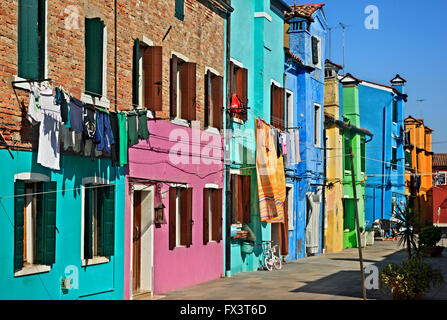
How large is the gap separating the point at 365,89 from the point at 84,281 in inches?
1439

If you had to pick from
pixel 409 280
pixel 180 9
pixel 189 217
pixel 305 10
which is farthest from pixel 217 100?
pixel 305 10

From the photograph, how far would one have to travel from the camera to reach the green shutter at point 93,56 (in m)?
13.7

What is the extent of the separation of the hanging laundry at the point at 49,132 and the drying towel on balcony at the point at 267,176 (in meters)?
11.2

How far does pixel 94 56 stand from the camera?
13.9 meters

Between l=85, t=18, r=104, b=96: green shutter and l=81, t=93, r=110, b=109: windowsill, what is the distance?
0.29 ft

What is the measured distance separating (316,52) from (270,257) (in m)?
11.2

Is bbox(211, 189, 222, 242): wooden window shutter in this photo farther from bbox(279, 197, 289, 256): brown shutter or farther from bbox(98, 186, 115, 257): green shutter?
bbox(98, 186, 115, 257): green shutter

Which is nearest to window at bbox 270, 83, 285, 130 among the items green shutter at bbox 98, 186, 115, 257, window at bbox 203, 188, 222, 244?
window at bbox 203, 188, 222, 244

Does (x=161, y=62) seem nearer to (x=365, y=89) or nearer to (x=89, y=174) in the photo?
(x=89, y=174)

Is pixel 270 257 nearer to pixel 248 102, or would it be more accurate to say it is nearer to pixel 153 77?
pixel 248 102

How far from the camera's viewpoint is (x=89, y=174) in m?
13.5

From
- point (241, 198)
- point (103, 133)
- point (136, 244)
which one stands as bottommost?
point (136, 244)

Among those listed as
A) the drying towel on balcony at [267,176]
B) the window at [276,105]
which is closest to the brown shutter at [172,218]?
the drying towel on balcony at [267,176]

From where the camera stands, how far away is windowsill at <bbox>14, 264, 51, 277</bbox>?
11.5m
